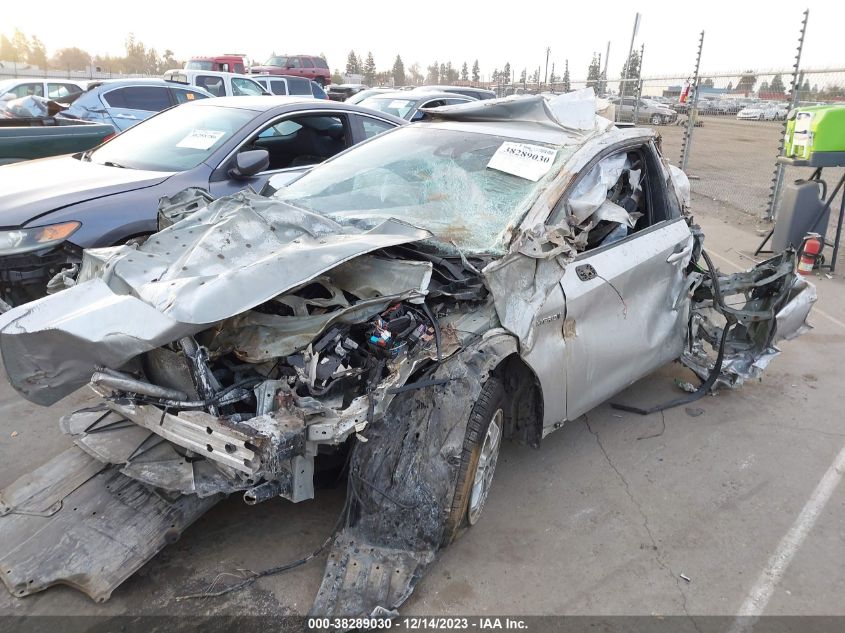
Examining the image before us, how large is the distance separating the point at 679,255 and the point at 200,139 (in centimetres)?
385

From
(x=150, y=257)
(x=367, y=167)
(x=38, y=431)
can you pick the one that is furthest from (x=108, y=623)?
(x=367, y=167)

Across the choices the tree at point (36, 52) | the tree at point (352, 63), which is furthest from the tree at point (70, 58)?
the tree at point (352, 63)

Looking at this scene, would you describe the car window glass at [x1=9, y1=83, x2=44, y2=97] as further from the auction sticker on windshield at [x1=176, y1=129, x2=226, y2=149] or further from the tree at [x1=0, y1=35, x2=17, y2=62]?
the tree at [x1=0, y1=35, x2=17, y2=62]

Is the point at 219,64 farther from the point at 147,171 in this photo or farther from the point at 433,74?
the point at 433,74

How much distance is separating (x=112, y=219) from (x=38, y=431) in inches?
59.3

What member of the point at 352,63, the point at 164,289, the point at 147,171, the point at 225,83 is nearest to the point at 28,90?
the point at 225,83

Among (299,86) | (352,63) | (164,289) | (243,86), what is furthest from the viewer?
(352,63)

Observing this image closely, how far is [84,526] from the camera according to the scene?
260 cm

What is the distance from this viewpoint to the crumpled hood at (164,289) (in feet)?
6.95

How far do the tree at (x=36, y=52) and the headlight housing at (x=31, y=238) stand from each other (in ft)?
261

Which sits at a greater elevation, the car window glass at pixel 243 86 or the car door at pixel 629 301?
the car window glass at pixel 243 86

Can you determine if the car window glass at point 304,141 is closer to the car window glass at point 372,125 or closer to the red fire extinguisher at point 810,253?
the car window glass at point 372,125

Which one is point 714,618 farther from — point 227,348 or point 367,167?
point 367,167

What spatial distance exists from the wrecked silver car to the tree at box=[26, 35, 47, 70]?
81.5 meters
